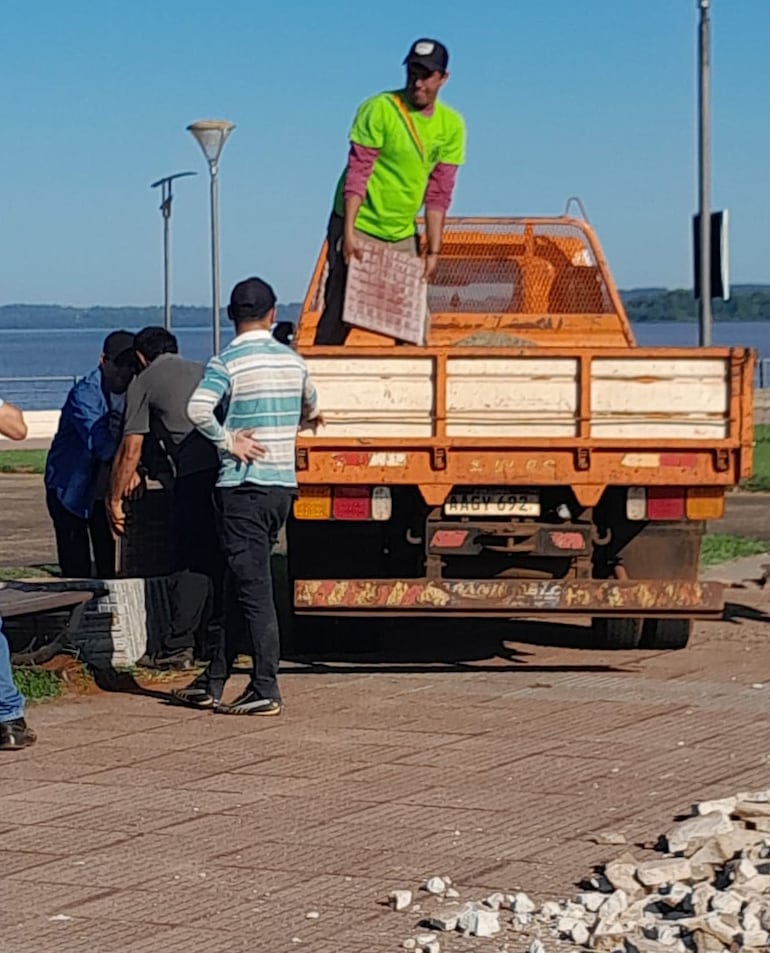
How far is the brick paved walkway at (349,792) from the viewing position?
5.73 meters

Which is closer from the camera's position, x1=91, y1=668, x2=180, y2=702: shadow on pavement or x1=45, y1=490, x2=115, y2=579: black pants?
x1=91, y1=668, x2=180, y2=702: shadow on pavement

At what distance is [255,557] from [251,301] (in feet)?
3.71

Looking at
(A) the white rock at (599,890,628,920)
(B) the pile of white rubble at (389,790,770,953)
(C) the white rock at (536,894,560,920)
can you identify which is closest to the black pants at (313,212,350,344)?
(B) the pile of white rubble at (389,790,770,953)

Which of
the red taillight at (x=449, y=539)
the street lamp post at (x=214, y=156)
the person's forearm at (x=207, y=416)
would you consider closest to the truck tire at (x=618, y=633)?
the red taillight at (x=449, y=539)

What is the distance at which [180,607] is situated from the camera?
380 inches

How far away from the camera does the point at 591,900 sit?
5555 millimetres

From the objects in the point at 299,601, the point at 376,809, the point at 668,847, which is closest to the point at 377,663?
the point at 299,601

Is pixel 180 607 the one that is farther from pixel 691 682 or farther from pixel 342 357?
pixel 691 682

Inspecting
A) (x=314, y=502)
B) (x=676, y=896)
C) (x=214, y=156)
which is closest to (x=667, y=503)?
(x=314, y=502)

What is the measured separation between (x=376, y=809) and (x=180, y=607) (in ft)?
9.56

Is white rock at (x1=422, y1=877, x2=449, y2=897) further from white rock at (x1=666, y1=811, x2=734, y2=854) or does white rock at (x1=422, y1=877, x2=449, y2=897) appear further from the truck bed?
the truck bed

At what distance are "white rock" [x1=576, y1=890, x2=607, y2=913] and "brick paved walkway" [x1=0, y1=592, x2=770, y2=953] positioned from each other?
9.3 inches

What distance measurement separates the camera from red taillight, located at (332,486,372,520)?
31.2 ft

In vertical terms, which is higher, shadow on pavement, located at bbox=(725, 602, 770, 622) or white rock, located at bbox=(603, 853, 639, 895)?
shadow on pavement, located at bbox=(725, 602, 770, 622)
